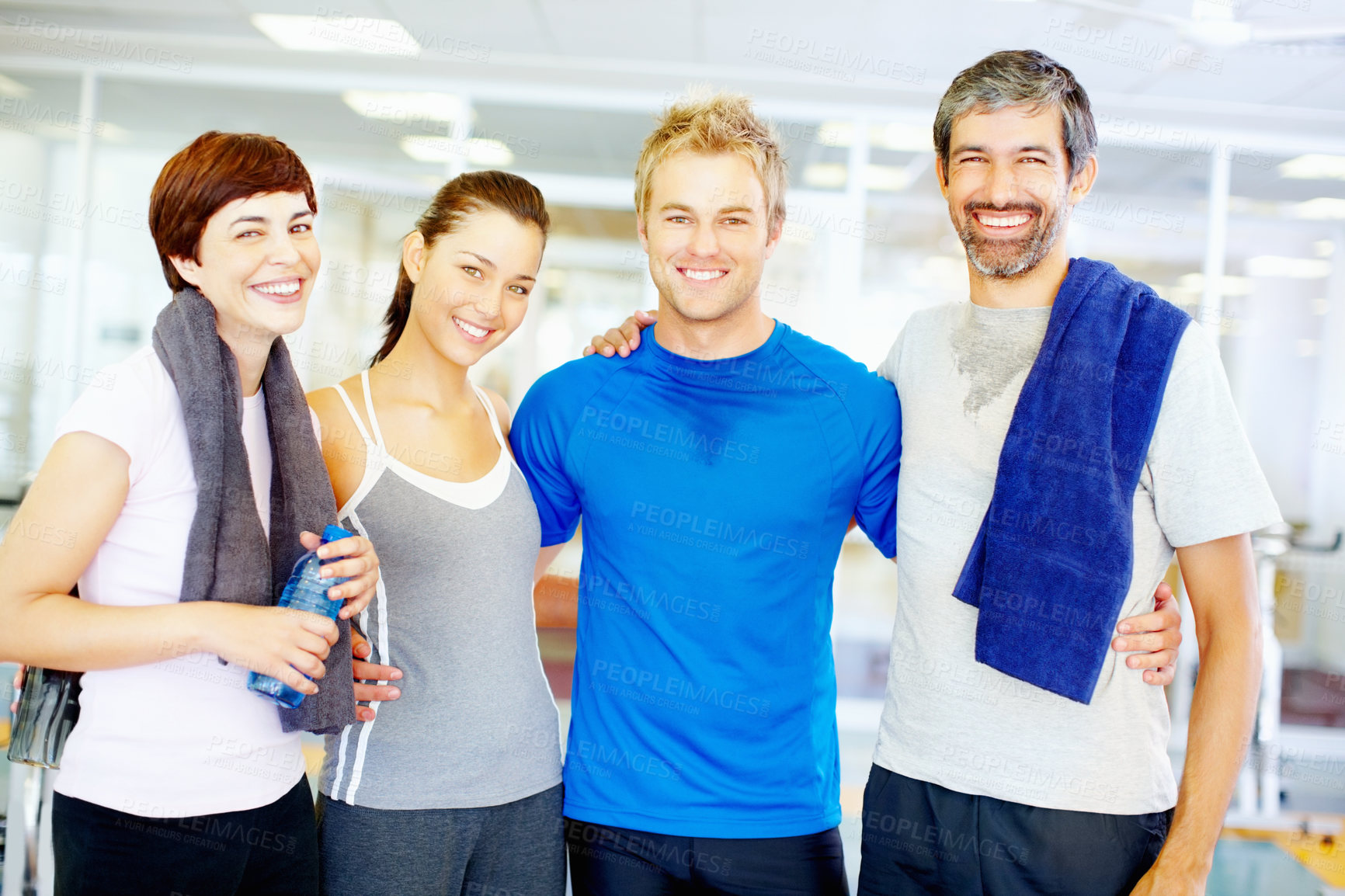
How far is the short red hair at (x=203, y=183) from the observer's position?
1128 mm

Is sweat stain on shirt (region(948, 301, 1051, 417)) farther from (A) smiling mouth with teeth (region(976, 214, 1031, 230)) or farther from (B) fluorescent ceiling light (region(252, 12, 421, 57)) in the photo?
(B) fluorescent ceiling light (region(252, 12, 421, 57))

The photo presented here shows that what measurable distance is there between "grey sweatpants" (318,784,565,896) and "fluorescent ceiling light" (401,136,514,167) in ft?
13.3

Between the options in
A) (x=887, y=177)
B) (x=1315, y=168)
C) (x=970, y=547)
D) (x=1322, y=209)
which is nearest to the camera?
(x=970, y=547)

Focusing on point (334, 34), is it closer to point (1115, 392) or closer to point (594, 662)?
point (594, 662)

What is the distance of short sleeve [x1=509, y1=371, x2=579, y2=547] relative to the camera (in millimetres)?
1600

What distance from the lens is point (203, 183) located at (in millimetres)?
1124

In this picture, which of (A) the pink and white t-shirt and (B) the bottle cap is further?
(B) the bottle cap

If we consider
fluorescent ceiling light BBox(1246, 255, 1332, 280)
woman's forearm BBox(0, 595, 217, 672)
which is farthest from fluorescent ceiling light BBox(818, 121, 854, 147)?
woman's forearm BBox(0, 595, 217, 672)

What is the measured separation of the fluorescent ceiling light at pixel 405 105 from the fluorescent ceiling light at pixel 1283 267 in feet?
16.3

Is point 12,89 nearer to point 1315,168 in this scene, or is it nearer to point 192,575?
point 192,575

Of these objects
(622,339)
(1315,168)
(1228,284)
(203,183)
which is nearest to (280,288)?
(203,183)

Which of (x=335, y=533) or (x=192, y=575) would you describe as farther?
(x=335, y=533)

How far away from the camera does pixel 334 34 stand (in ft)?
14.1

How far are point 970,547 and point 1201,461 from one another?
0.32 m
